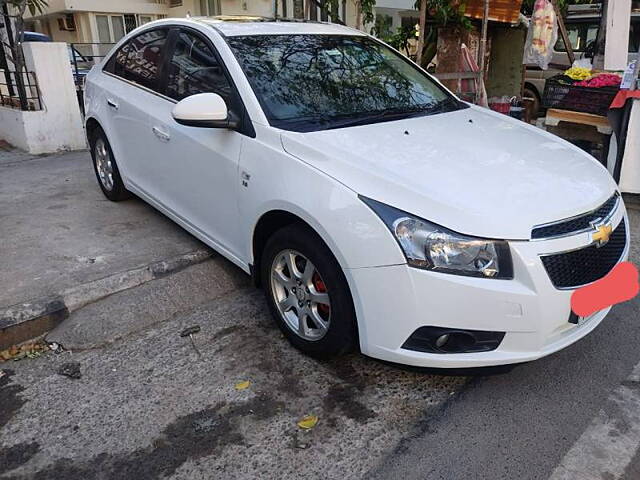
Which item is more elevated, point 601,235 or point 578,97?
point 578,97

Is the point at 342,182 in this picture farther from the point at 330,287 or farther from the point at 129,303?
the point at 129,303

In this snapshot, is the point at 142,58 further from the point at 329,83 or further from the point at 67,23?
the point at 67,23

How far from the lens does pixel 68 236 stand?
14.0 ft

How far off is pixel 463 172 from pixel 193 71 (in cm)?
197

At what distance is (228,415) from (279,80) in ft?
6.15

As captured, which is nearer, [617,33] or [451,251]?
[451,251]

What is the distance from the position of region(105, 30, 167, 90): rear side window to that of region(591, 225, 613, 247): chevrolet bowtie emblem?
3.03 meters

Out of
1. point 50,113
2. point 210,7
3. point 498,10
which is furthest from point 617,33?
point 210,7

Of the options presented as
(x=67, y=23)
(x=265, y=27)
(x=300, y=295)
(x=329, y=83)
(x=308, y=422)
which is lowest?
(x=308, y=422)

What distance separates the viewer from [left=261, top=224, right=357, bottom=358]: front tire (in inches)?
101

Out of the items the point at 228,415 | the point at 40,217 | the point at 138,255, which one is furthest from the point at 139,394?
the point at 40,217

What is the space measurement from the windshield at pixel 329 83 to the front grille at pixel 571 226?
121cm

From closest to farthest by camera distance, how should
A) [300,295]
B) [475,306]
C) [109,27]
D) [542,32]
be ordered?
[475,306], [300,295], [542,32], [109,27]

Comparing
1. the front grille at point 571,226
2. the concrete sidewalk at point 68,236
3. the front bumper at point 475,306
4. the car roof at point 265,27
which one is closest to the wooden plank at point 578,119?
the car roof at point 265,27
